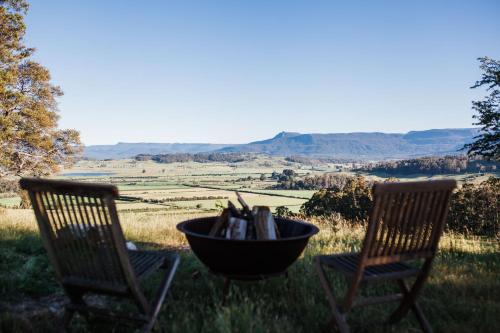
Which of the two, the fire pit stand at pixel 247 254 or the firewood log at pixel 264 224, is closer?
the fire pit stand at pixel 247 254

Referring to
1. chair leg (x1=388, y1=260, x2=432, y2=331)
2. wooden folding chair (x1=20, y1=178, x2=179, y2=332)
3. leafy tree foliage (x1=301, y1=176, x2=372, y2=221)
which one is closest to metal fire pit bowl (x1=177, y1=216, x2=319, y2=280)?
wooden folding chair (x1=20, y1=178, x2=179, y2=332)

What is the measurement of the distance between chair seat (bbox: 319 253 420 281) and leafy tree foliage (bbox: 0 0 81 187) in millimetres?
18997

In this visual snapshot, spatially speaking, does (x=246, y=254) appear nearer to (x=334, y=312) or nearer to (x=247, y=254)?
(x=247, y=254)

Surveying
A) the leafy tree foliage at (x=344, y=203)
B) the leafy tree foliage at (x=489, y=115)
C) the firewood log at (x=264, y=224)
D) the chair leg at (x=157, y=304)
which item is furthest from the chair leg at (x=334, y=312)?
the leafy tree foliage at (x=344, y=203)

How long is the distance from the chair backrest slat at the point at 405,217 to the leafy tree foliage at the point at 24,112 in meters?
19.4

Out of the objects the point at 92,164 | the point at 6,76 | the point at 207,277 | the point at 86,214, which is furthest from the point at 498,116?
the point at 92,164

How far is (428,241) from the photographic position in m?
3.39

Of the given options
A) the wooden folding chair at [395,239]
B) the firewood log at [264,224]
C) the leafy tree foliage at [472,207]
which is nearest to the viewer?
the wooden folding chair at [395,239]

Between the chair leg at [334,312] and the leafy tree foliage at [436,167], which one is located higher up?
the chair leg at [334,312]

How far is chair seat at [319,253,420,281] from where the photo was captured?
3.19 m

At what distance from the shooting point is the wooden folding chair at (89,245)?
286 centimetres

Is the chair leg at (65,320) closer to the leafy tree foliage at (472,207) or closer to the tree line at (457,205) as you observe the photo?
the tree line at (457,205)

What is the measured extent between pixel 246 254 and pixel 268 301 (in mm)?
1051

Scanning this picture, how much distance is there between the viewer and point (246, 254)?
139 inches
